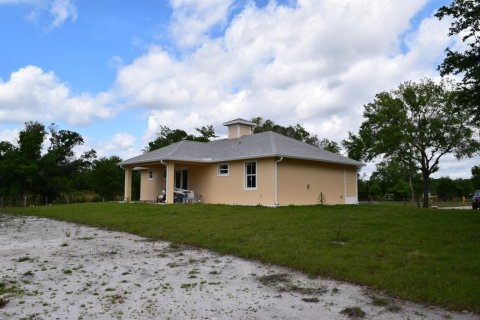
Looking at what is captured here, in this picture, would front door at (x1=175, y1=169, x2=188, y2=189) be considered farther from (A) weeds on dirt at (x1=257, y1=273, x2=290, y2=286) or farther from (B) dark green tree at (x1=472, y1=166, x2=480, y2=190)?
(B) dark green tree at (x1=472, y1=166, x2=480, y2=190)

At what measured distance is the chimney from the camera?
25531 millimetres

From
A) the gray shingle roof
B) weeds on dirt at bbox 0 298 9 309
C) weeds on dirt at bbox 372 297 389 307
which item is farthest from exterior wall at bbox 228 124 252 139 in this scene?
weeds on dirt at bbox 0 298 9 309

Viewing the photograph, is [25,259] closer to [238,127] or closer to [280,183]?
[280,183]

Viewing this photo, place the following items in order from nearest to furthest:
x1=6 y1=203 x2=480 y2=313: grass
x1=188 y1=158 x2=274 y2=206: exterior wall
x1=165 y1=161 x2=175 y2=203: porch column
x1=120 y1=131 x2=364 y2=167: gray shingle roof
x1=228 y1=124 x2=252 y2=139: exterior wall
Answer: x1=6 y1=203 x2=480 y2=313: grass
x1=188 y1=158 x2=274 y2=206: exterior wall
x1=120 y1=131 x2=364 y2=167: gray shingle roof
x1=165 y1=161 x2=175 y2=203: porch column
x1=228 y1=124 x2=252 y2=139: exterior wall

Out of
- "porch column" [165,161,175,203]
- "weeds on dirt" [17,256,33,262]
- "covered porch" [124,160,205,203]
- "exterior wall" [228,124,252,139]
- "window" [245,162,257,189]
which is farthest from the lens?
"exterior wall" [228,124,252,139]

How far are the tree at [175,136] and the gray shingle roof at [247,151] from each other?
15411mm

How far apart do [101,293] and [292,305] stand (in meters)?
2.47

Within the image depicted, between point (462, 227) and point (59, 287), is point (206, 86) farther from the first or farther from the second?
point (59, 287)

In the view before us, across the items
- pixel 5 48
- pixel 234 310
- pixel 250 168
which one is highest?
pixel 5 48

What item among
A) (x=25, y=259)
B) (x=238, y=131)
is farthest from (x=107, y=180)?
(x=25, y=259)

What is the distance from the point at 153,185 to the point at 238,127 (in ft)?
22.7

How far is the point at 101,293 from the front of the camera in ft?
17.0

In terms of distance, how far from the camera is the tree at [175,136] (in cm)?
4028

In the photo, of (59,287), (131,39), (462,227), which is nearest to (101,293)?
(59,287)
